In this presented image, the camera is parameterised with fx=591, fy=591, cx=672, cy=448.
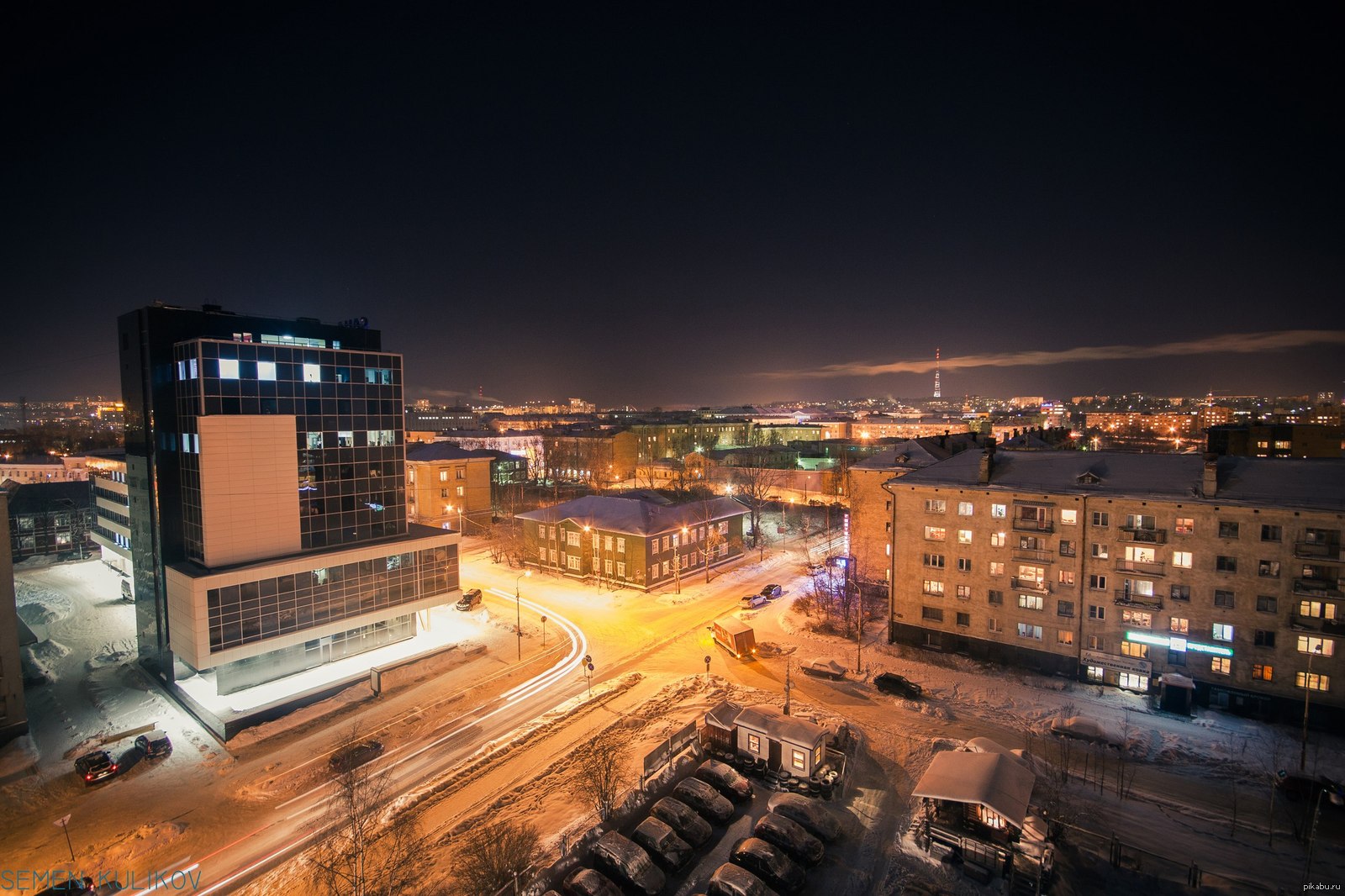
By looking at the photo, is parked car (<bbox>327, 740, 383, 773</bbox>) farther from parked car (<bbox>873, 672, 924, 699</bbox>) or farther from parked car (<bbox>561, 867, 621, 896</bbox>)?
parked car (<bbox>873, 672, 924, 699</bbox>)

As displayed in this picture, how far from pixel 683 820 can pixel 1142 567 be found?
31.1m

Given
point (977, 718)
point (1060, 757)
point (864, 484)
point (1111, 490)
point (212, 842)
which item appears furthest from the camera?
point (864, 484)

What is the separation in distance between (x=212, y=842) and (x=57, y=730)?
58.3 ft

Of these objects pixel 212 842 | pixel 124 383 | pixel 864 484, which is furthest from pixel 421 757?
pixel 864 484

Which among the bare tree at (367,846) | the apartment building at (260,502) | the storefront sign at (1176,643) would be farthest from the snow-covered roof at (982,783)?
the apartment building at (260,502)

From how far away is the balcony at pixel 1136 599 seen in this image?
35.0 metres

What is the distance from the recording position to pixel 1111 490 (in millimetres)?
36844

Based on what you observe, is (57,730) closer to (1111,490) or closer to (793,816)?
(793,816)

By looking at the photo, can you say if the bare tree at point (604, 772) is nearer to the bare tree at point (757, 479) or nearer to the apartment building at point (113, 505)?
the bare tree at point (757, 479)

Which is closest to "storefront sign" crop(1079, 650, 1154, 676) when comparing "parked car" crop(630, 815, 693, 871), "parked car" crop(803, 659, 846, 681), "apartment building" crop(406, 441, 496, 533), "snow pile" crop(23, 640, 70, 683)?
"parked car" crop(803, 659, 846, 681)

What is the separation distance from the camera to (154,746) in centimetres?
3078

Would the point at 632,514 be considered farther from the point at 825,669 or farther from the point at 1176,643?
the point at 1176,643

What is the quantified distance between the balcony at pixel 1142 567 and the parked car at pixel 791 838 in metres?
26.3

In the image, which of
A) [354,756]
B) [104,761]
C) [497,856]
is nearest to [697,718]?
[497,856]
